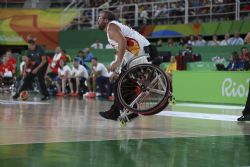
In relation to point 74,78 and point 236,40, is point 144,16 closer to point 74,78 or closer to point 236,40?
Result: point 74,78

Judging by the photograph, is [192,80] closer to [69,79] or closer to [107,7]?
[69,79]

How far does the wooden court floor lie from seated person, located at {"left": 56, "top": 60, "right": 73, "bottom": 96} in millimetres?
12046

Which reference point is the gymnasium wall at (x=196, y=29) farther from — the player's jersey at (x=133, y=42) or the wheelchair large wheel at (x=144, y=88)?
the wheelchair large wheel at (x=144, y=88)

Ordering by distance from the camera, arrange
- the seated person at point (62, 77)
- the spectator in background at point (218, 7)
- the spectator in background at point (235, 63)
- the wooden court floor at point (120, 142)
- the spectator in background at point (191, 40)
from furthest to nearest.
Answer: the spectator in background at point (218, 7) → the spectator in background at point (191, 40) → the seated person at point (62, 77) → the spectator in background at point (235, 63) → the wooden court floor at point (120, 142)

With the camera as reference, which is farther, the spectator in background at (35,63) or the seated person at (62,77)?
the seated person at (62,77)

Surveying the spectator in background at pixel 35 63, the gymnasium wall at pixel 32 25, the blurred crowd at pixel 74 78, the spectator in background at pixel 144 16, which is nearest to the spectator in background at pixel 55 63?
the blurred crowd at pixel 74 78

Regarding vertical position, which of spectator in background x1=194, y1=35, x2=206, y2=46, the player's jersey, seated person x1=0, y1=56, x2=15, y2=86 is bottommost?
seated person x1=0, y1=56, x2=15, y2=86

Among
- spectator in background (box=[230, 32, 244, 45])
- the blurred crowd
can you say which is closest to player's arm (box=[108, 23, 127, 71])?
the blurred crowd

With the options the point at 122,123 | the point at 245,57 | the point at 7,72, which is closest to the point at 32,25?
the point at 7,72

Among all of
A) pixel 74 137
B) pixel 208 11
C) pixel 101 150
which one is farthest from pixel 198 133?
pixel 208 11

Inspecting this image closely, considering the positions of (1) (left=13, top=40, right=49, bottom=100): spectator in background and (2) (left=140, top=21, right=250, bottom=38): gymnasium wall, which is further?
(2) (left=140, top=21, right=250, bottom=38): gymnasium wall

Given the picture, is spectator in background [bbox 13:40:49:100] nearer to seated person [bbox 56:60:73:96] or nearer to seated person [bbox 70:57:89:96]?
seated person [bbox 70:57:89:96]

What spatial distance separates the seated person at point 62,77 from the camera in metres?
22.9

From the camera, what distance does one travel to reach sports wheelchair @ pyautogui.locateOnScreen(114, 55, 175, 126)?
29.2 ft
